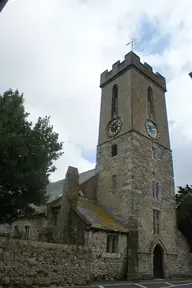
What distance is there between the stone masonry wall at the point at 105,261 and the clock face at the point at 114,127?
33.0ft

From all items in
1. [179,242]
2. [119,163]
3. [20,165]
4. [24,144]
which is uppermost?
[119,163]

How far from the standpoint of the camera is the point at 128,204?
63.9 feet

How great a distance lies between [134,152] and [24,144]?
11.5 meters

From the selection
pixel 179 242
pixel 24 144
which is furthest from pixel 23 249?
pixel 179 242

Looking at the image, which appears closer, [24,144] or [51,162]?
[24,144]

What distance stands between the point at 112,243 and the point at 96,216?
2.25 metres

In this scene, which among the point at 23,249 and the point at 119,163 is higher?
the point at 119,163

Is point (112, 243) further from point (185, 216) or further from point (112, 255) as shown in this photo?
point (185, 216)

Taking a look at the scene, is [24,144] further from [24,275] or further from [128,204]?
[128,204]

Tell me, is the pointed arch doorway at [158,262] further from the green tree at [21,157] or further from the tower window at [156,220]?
the green tree at [21,157]

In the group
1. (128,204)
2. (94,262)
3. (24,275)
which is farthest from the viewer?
(128,204)

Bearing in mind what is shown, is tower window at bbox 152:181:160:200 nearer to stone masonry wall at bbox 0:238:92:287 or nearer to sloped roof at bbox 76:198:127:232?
sloped roof at bbox 76:198:127:232

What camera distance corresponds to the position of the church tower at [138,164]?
19156mm

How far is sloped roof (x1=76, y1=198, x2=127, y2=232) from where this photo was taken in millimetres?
17033
